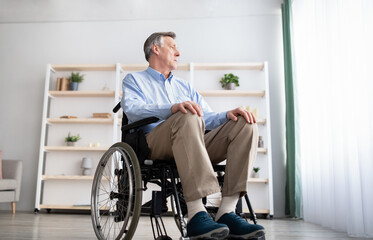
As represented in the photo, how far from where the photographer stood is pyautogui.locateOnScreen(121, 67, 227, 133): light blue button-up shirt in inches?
62.6

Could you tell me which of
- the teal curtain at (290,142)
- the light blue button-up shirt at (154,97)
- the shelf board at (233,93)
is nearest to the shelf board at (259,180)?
the teal curtain at (290,142)

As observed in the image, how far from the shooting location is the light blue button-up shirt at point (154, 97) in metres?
1.59

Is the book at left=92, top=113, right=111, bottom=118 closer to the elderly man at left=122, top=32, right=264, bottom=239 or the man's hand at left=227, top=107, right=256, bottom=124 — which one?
the elderly man at left=122, top=32, right=264, bottom=239

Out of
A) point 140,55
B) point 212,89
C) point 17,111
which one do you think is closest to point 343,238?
point 212,89

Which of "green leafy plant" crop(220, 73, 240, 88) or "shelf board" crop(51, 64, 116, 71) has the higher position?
"shelf board" crop(51, 64, 116, 71)

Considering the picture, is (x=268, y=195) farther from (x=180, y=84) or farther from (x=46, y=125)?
(x=46, y=125)

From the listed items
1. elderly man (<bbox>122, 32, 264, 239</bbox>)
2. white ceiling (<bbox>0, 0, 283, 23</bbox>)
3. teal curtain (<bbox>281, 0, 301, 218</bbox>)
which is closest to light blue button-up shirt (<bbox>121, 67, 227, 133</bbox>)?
elderly man (<bbox>122, 32, 264, 239</bbox>)

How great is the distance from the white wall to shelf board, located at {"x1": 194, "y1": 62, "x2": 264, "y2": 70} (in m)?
0.23

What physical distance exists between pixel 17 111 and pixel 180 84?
3.53m

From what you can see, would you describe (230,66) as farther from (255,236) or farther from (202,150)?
(255,236)

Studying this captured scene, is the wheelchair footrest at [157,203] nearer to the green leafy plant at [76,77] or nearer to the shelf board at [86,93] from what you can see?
the shelf board at [86,93]

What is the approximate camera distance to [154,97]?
6.28 feet

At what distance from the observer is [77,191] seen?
438cm

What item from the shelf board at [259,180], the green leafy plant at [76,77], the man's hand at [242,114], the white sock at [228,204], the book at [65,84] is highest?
the green leafy plant at [76,77]
